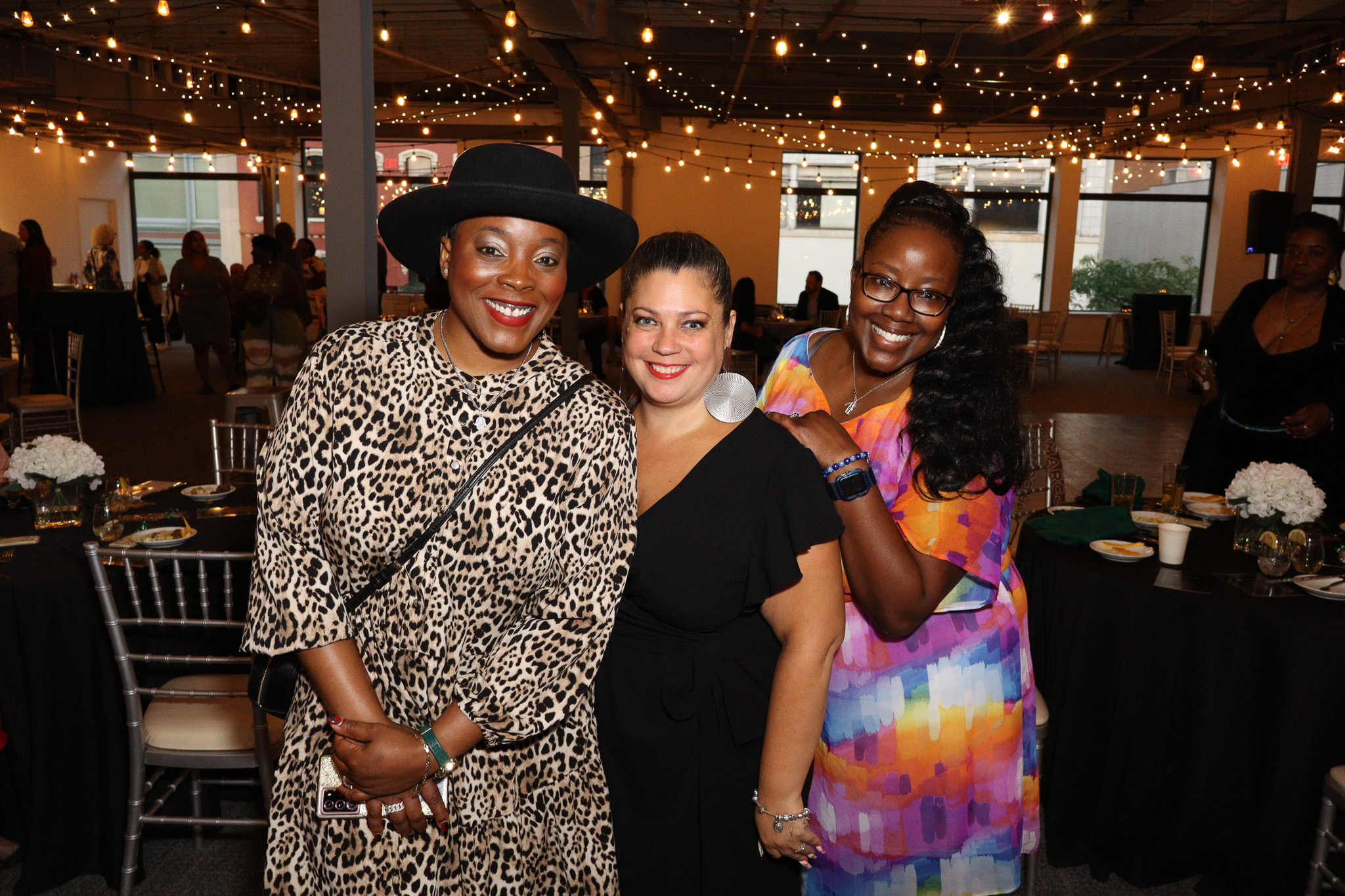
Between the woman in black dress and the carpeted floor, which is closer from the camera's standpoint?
the woman in black dress

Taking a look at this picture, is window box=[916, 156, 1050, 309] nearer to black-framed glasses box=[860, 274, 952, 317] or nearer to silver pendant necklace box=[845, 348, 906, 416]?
silver pendant necklace box=[845, 348, 906, 416]

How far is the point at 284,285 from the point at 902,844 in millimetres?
7469

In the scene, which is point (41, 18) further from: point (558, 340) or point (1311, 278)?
point (1311, 278)

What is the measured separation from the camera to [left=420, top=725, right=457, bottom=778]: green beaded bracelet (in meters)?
1.48

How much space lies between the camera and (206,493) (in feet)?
11.8

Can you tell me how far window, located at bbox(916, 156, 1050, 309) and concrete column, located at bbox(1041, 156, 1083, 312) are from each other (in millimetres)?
122

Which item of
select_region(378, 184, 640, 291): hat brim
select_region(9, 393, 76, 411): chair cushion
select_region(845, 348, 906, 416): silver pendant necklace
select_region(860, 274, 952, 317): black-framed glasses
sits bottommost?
select_region(9, 393, 76, 411): chair cushion

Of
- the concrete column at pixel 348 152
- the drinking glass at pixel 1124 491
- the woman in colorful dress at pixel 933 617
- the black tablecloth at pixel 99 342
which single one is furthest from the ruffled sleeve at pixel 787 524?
the black tablecloth at pixel 99 342

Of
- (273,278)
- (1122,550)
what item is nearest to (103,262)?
(273,278)

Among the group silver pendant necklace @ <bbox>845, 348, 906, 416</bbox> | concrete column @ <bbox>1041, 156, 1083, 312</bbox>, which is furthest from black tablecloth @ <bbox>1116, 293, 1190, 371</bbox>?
silver pendant necklace @ <bbox>845, 348, 906, 416</bbox>

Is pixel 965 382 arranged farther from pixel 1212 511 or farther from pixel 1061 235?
pixel 1061 235

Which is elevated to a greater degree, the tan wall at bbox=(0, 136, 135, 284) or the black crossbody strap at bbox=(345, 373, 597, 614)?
the tan wall at bbox=(0, 136, 135, 284)

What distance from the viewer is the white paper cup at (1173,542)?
308 cm

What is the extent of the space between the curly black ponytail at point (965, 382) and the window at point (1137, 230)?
17.1 m
